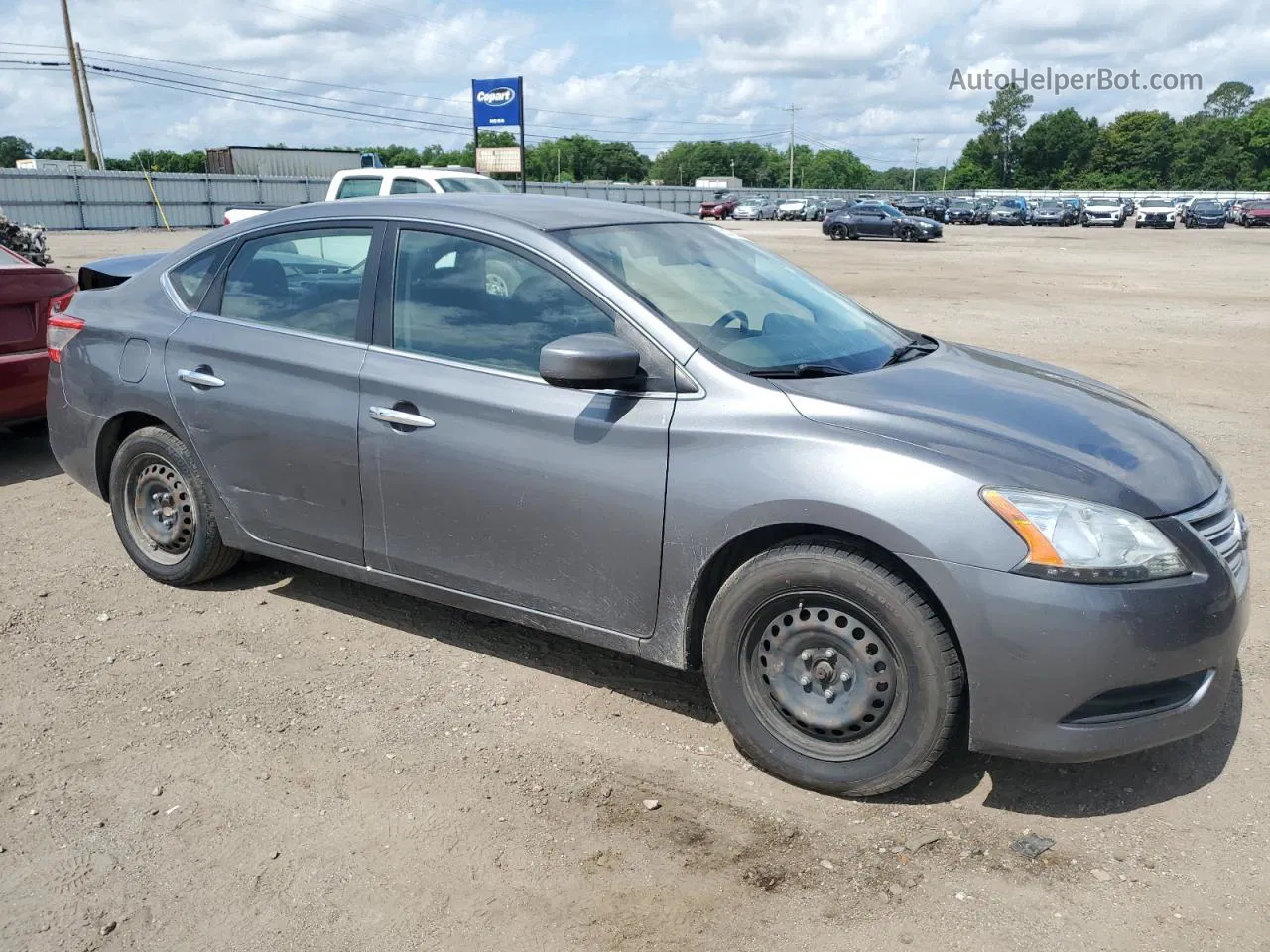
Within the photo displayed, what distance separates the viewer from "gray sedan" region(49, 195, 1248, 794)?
3.01m

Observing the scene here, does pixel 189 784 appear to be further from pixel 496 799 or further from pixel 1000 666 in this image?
pixel 1000 666

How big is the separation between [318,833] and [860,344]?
251 cm

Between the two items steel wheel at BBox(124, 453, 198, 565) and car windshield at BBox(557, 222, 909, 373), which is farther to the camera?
steel wheel at BBox(124, 453, 198, 565)

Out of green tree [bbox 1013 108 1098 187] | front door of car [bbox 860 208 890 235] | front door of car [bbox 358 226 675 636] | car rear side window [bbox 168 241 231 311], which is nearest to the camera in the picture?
front door of car [bbox 358 226 675 636]

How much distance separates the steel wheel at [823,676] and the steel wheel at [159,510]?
2.68m

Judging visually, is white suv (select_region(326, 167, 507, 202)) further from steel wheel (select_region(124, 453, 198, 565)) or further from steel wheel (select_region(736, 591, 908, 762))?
steel wheel (select_region(736, 591, 908, 762))

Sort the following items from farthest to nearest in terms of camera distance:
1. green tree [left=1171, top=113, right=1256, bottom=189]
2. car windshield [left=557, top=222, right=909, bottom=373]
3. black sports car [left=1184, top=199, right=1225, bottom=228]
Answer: green tree [left=1171, top=113, right=1256, bottom=189]
black sports car [left=1184, top=199, right=1225, bottom=228]
car windshield [left=557, top=222, right=909, bottom=373]

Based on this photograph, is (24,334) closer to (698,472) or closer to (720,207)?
(698,472)

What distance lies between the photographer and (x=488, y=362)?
380 cm

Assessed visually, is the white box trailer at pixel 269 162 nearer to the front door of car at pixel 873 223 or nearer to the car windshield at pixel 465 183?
the front door of car at pixel 873 223

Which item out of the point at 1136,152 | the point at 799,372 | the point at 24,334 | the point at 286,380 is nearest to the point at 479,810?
the point at 799,372

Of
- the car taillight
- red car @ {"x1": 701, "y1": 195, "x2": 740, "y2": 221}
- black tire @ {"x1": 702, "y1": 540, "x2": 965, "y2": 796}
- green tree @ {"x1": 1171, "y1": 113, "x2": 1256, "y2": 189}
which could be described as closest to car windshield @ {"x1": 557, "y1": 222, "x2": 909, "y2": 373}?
black tire @ {"x1": 702, "y1": 540, "x2": 965, "y2": 796}

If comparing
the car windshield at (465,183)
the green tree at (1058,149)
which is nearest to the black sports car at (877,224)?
the car windshield at (465,183)

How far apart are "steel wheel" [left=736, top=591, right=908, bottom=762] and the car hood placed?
1.80 ft
